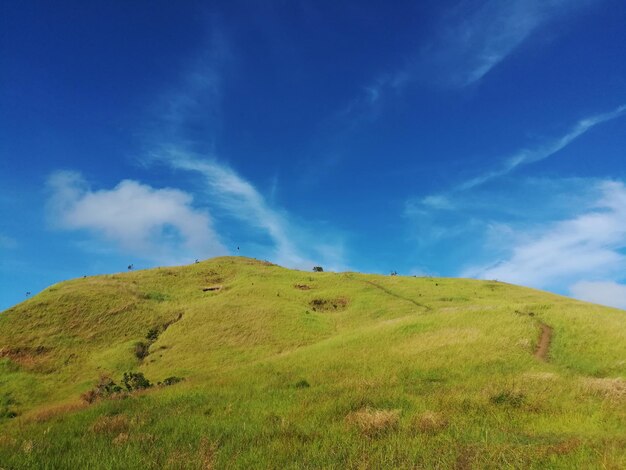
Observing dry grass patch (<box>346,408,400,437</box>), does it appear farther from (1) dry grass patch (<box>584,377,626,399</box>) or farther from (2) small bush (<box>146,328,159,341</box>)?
(2) small bush (<box>146,328,159,341</box>)

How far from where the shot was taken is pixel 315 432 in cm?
1211

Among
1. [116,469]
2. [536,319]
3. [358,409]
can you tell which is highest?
[536,319]

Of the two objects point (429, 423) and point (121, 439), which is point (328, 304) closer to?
point (429, 423)

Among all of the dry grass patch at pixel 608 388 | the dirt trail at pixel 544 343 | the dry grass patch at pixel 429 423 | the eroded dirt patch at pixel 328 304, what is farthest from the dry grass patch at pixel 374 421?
the eroded dirt patch at pixel 328 304

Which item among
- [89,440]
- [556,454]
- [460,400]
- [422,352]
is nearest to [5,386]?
[89,440]

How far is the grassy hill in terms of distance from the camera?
35.0 ft

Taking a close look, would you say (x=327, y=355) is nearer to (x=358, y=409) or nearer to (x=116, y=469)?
(x=358, y=409)

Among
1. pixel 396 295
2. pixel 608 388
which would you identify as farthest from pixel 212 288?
pixel 608 388

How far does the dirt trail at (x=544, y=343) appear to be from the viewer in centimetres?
2846

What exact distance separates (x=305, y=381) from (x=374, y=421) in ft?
33.2

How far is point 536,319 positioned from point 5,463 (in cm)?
3855

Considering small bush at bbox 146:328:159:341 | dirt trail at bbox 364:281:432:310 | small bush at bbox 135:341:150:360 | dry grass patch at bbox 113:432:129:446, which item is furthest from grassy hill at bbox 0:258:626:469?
dirt trail at bbox 364:281:432:310

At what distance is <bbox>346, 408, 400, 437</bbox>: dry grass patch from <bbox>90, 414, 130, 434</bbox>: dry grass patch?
7211mm

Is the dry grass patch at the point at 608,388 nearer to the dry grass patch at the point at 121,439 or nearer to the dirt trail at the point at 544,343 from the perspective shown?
the dirt trail at the point at 544,343
